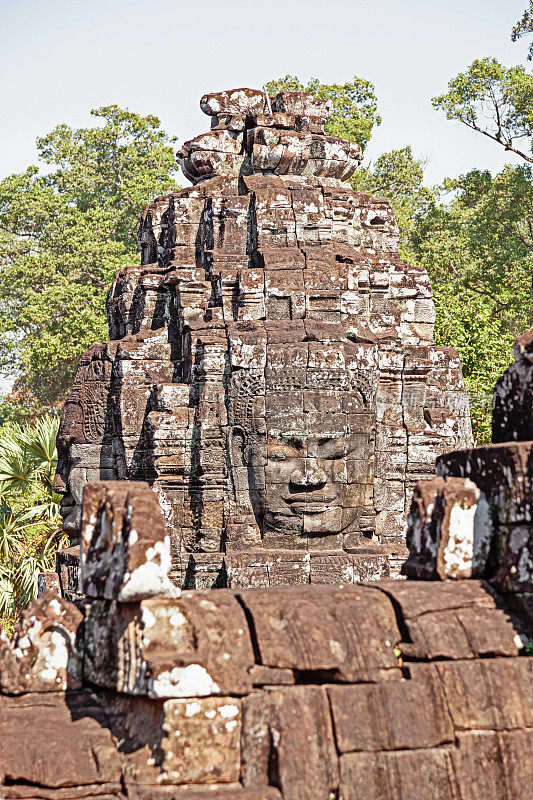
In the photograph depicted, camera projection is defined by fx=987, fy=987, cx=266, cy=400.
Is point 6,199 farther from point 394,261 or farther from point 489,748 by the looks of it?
point 489,748

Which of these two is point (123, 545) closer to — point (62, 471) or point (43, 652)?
point (43, 652)

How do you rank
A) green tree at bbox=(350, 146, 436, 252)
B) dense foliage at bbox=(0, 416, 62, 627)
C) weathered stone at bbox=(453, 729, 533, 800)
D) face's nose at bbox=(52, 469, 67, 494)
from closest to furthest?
weathered stone at bbox=(453, 729, 533, 800)
face's nose at bbox=(52, 469, 67, 494)
dense foliage at bbox=(0, 416, 62, 627)
green tree at bbox=(350, 146, 436, 252)

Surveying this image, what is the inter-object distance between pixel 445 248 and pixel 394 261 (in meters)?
12.7

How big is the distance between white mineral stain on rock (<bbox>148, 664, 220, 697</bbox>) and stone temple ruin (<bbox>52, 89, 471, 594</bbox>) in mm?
5012

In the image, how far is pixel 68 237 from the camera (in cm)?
2584

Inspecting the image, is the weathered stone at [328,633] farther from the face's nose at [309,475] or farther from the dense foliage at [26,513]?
the dense foliage at [26,513]

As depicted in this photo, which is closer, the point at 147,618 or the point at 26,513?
the point at 147,618

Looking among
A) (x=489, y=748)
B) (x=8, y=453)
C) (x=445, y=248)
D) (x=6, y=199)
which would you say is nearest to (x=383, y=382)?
(x=8, y=453)

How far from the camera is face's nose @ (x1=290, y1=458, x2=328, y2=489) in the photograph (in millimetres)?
9148

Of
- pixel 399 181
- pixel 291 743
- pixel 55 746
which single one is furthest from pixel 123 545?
pixel 399 181

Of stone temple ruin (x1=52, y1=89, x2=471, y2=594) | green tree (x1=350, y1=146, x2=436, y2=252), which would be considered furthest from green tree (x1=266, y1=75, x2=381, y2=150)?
stone temple ruin (x1=52, y1=89, x2=471, y2=594)

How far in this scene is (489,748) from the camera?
4.00 metres

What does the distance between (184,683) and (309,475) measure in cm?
534

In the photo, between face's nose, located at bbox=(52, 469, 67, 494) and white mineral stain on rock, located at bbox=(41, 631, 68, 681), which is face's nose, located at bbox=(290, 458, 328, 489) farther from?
white mineral stain on rock, located at bbox=(41, 631, 68, 681)
